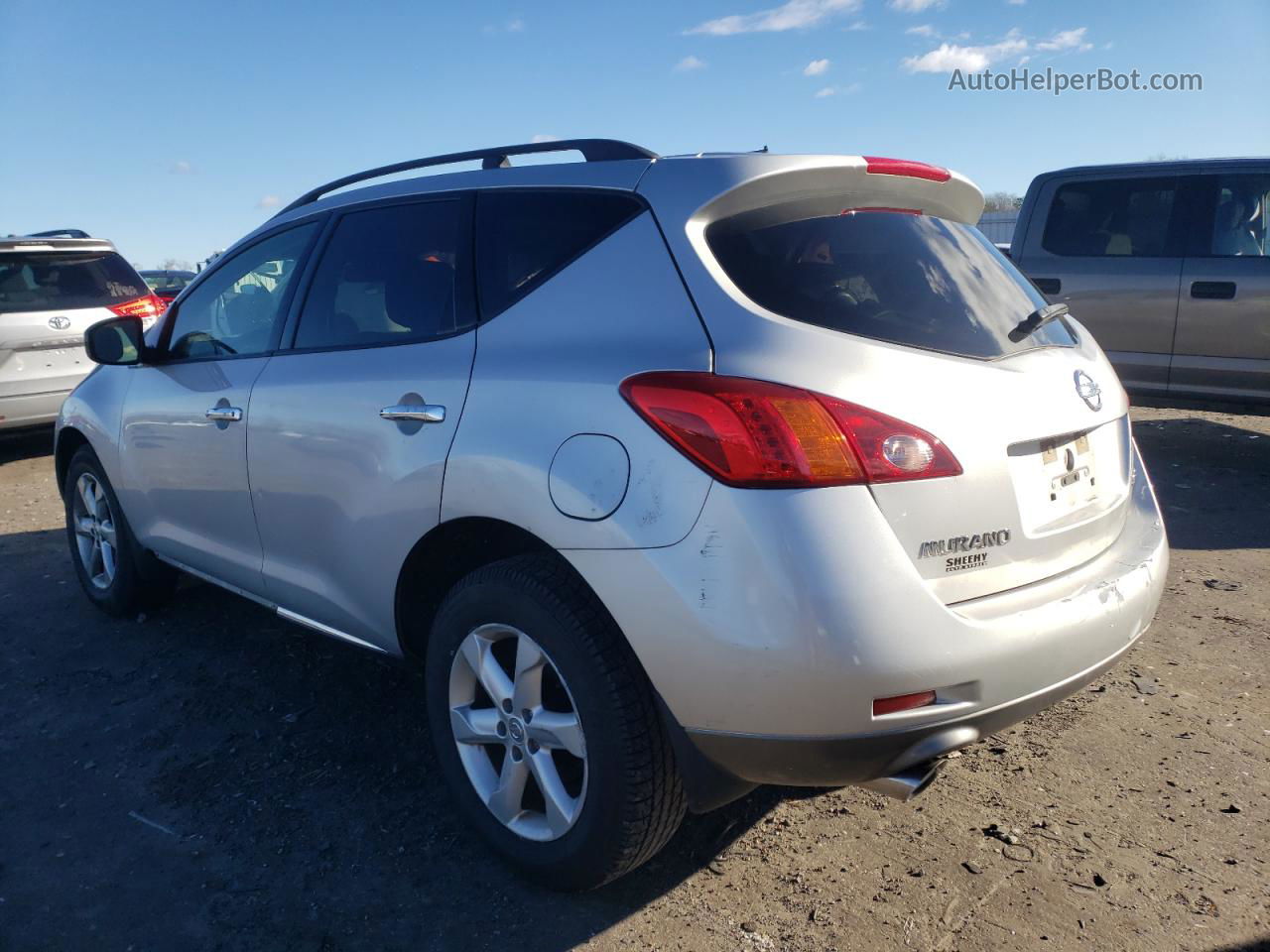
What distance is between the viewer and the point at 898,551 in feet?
6.64

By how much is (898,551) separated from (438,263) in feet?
5.28

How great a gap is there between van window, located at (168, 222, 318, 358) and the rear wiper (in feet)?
7.58

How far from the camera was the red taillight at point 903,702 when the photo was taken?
2.01m

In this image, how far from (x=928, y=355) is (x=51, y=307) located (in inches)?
319

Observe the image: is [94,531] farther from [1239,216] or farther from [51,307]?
[1239,216]

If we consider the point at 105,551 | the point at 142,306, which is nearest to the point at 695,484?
the point at 105,551

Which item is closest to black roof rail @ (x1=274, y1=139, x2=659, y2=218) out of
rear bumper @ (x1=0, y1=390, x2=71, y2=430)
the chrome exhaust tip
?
the chrome exhaust tip

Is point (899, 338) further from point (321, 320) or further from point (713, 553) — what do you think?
point (321, 320)

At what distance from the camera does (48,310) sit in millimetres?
8141

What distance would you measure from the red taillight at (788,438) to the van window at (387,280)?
0.94 meters

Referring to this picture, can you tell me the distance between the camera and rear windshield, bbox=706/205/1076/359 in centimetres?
225

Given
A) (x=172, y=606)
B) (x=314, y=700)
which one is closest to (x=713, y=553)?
(x=314, y=700)

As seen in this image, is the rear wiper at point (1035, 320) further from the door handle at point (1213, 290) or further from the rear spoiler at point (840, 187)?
the door handle at point (1213, 290)

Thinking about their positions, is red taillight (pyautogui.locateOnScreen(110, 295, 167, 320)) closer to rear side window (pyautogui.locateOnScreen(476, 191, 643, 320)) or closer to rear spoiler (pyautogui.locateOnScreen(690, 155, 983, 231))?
rear side window (pyautogui.locateOnScreen(476, 191, 643, 320))
